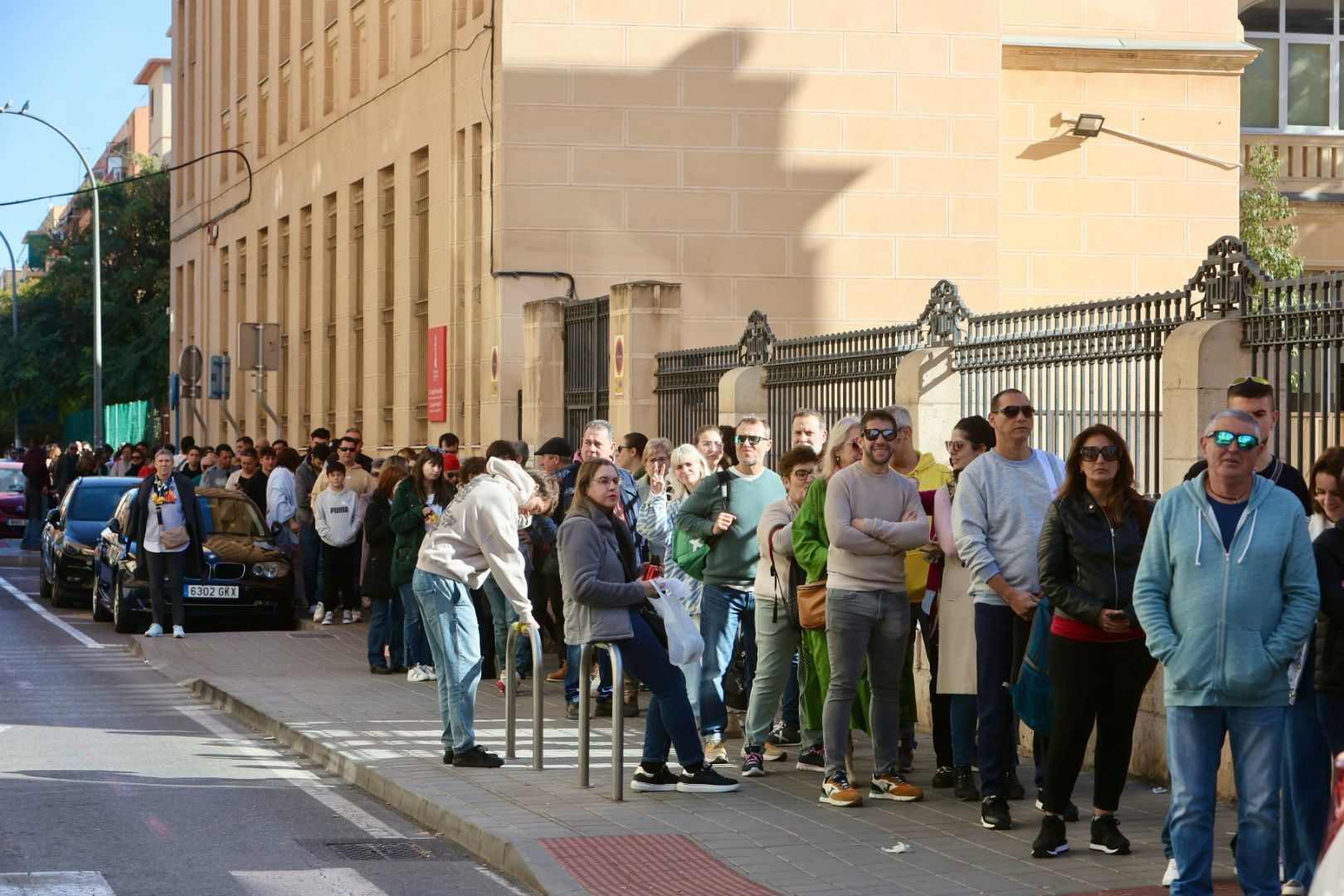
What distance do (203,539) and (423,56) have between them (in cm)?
898

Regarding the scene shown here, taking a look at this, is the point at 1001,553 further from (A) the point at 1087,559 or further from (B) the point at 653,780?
(B) the point at 653,780

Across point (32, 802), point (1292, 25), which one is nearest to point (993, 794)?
point (32, 802)

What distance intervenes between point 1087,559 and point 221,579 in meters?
13.3

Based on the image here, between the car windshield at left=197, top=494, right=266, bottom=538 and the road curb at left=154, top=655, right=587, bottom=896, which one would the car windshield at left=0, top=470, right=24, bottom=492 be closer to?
the car windshield at left=197, top=494, right=266, bottom=538

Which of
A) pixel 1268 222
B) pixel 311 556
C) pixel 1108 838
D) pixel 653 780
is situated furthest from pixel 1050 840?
pixel 1268 222

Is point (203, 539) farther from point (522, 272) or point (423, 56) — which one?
point (423, 56)

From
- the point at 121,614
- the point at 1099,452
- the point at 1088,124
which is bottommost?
the point at 121,614

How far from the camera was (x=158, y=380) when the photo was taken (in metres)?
59.7

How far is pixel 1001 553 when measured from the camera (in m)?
9.02

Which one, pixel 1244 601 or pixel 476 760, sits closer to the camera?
pixel 1244 601

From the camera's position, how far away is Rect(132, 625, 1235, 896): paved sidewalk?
797 centimetres

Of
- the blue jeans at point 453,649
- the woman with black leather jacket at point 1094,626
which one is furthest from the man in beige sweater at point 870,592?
the blue jeans at point 453,649

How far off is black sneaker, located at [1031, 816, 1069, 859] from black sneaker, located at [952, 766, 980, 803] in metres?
1.40

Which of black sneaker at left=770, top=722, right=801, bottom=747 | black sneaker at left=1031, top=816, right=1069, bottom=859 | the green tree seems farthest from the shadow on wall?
black sneaker at left=1031, top=816, right=1069, bottom=859
